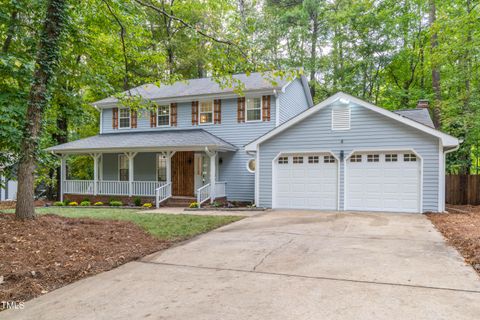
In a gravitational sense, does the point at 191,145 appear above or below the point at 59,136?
below

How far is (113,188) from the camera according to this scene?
14719 millimetres

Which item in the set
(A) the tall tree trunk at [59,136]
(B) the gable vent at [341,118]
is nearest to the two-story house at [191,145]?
(A) the tall tree trunk at [59,136]

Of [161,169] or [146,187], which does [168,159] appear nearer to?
[146,187]

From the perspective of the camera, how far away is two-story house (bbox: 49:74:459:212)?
34.4 ft

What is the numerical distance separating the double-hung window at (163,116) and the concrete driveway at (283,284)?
1048 cm

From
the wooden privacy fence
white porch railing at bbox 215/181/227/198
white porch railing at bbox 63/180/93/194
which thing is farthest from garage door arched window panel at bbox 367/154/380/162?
white porch railing at bbox 63/180/93/194

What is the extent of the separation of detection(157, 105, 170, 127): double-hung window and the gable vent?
27.7 ft

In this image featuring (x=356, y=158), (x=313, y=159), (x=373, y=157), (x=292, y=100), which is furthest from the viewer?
(x=292, y=100)

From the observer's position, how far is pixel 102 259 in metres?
5.06

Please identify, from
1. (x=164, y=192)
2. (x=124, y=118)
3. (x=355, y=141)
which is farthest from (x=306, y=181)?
(x=124, y=118)

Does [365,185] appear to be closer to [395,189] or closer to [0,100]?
[395,189]

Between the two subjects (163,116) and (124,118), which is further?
(124,118)

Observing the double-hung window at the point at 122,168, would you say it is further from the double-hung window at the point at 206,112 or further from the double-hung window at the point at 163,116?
the double-hung window at the point at 206,112

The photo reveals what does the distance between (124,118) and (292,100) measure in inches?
352
